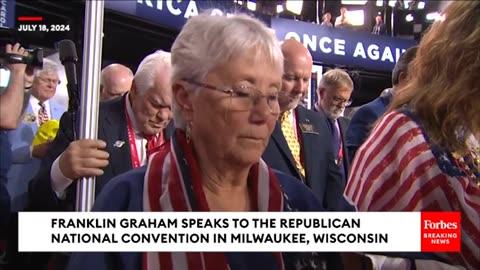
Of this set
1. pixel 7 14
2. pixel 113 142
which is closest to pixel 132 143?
pixel 113 142

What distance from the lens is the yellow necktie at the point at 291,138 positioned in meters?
0.87

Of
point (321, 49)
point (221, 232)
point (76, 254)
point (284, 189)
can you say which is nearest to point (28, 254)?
point (76, 254)

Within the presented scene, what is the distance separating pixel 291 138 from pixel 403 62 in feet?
0.87

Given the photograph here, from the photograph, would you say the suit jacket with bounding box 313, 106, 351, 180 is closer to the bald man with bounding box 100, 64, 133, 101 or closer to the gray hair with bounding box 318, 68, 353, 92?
the gray hair with bounding box 318, 68, 353, 92

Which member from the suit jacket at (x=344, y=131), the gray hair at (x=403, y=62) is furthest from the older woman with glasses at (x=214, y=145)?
the gray hair at (x=403, y=62)

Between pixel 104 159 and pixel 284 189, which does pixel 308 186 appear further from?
pixel 104 159

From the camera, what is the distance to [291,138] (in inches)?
35.6

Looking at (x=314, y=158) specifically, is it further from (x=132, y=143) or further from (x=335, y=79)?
(x=132, y=143)

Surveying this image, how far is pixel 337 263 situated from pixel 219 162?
0.26 m

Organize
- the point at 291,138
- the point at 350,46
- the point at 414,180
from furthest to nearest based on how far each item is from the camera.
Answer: the point at 350,46 < the point at 291,138 < the point at 414,180

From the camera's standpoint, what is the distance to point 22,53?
863mm

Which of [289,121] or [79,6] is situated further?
[79,6]

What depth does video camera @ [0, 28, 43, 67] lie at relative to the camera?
2.80 ft

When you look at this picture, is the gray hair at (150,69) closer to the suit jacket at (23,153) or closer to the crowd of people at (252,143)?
the crowd of people at (252,143)
